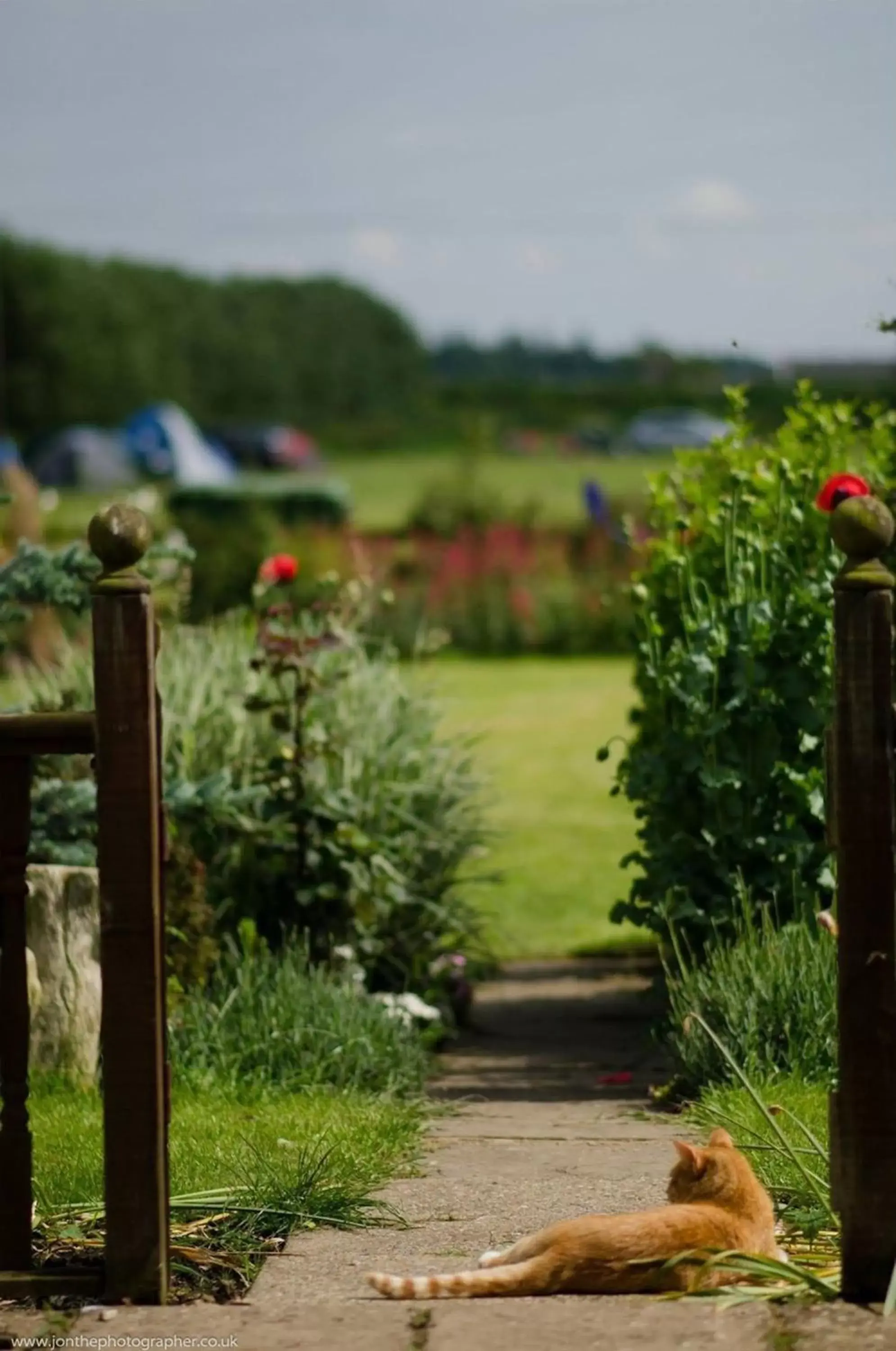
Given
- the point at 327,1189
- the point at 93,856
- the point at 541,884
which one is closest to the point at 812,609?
the point at 93,856

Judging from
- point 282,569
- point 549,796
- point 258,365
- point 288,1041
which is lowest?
point 549,796

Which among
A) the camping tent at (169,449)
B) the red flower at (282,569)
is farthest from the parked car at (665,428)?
the red flower at (282,569)

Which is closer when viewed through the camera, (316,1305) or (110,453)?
(316,1305)

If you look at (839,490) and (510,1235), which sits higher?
(839,490)

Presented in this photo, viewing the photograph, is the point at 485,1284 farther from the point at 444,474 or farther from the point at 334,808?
the point at 444,474

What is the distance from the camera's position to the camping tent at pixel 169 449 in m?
38.8

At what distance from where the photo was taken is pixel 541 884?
8922 mm

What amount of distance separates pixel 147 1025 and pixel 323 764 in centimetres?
319

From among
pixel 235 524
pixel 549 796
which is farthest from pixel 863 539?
pixel 235 524

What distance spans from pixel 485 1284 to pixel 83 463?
42.8 meters

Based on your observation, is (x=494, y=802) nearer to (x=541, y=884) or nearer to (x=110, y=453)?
(x=541, y=884)

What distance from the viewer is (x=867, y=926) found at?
2846 millimetres

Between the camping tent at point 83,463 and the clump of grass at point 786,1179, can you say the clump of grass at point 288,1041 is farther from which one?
the camping tent at point 83,463

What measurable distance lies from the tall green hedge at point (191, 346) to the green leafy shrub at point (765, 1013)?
168ft
